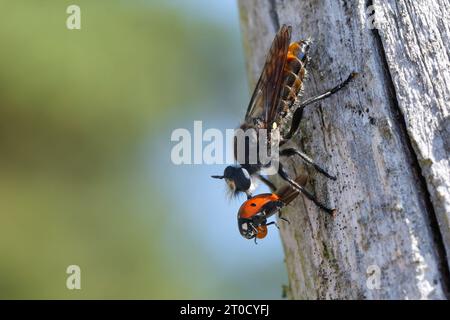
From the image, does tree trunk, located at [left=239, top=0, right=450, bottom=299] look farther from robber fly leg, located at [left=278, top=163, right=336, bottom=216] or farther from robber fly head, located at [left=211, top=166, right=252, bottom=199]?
robber fly head, located at [left=211, top=166, right=252, bottom=199]

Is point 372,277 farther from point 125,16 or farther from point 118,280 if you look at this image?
point 125,16

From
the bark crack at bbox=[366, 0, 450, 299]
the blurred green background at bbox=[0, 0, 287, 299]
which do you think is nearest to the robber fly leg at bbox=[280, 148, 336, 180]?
the bark crack at bbox=[366, 0, 450, 299]

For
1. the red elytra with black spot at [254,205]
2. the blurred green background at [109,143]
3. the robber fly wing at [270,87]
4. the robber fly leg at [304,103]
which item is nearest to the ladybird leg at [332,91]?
the robber fly leg at [304,103]

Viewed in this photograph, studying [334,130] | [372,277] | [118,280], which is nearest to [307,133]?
[334,130]

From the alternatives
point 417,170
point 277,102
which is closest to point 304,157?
point 417,170

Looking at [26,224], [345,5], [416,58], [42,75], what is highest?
[42,75]

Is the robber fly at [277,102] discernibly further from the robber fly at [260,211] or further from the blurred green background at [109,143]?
the blurred green background at [109,143]

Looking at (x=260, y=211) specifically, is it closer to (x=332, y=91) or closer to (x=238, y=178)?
(x=238, y=178)
